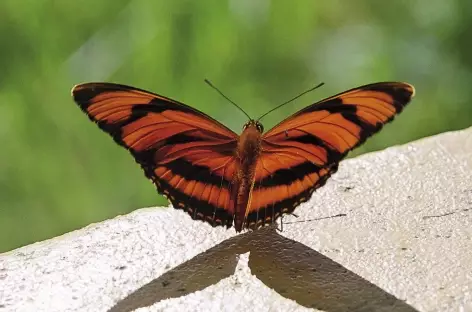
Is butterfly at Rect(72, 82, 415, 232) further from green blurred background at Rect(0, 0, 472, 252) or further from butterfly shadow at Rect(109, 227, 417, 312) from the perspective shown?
green blurred background at Rect(0, 0, 472, 252)

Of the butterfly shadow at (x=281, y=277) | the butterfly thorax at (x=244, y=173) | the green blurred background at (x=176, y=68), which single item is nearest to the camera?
the butterfly shadow at (x=281, y=277)

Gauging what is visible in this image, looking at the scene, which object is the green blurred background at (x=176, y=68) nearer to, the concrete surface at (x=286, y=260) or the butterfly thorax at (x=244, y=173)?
the concrete surface at (x=286, y=260)

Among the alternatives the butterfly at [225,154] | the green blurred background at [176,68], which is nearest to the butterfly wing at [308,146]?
the butterfly at [225,154]

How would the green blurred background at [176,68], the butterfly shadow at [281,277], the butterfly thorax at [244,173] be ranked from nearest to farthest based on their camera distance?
the butterfly shadow at [281,277] → the butterfly thorax at [244,173] → the green blurred background at [176,68]

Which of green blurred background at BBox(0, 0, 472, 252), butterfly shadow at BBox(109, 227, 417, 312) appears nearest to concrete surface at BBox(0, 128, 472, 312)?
butterfly shadow at BBox(109, 227, 417, 312)

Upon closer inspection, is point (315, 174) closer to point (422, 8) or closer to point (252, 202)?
point (252, 202)

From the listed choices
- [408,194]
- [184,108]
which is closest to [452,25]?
[408,194]
